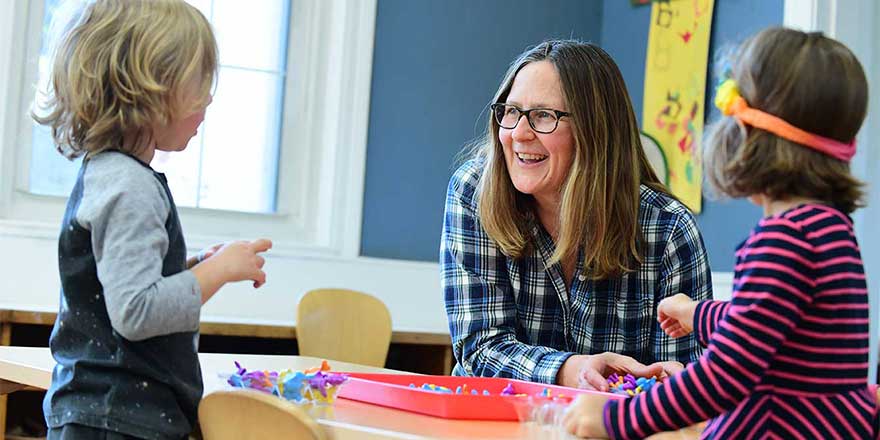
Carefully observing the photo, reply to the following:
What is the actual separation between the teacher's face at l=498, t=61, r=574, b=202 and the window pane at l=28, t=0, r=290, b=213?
1.98 metres

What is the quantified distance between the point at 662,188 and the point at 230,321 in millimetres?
1512

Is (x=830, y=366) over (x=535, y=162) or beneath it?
beneath

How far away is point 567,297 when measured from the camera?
6.49 feet

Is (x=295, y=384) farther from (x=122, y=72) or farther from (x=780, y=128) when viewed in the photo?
(x=780, y=128)

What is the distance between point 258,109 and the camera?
3939 mm

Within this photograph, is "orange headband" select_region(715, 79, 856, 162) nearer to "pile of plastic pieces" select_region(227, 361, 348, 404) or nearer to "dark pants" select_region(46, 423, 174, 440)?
"pile of plastic pieces" select_region(227, 361, 348, 404)

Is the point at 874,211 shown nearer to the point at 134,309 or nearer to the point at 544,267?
the point at 544,267

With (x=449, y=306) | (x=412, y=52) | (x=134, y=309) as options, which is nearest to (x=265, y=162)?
(x=412, y=52)

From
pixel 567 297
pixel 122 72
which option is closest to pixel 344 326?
pixel 567 297

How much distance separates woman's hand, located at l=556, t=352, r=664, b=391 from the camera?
Answer: 1622 millimetres

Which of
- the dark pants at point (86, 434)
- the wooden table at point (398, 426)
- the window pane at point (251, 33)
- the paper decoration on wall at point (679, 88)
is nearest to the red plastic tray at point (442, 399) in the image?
the wooden table at point (398, 426)

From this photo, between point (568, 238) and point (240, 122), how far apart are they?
7.27 feet

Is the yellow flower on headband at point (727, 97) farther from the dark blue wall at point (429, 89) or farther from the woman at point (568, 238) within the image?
the dark blue wall at point (429, 89)

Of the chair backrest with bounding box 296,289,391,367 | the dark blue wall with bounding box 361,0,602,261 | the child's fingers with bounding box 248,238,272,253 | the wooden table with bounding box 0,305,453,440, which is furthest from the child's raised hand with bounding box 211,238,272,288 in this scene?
the dark blue wall with bounding box 361,0,602,261
